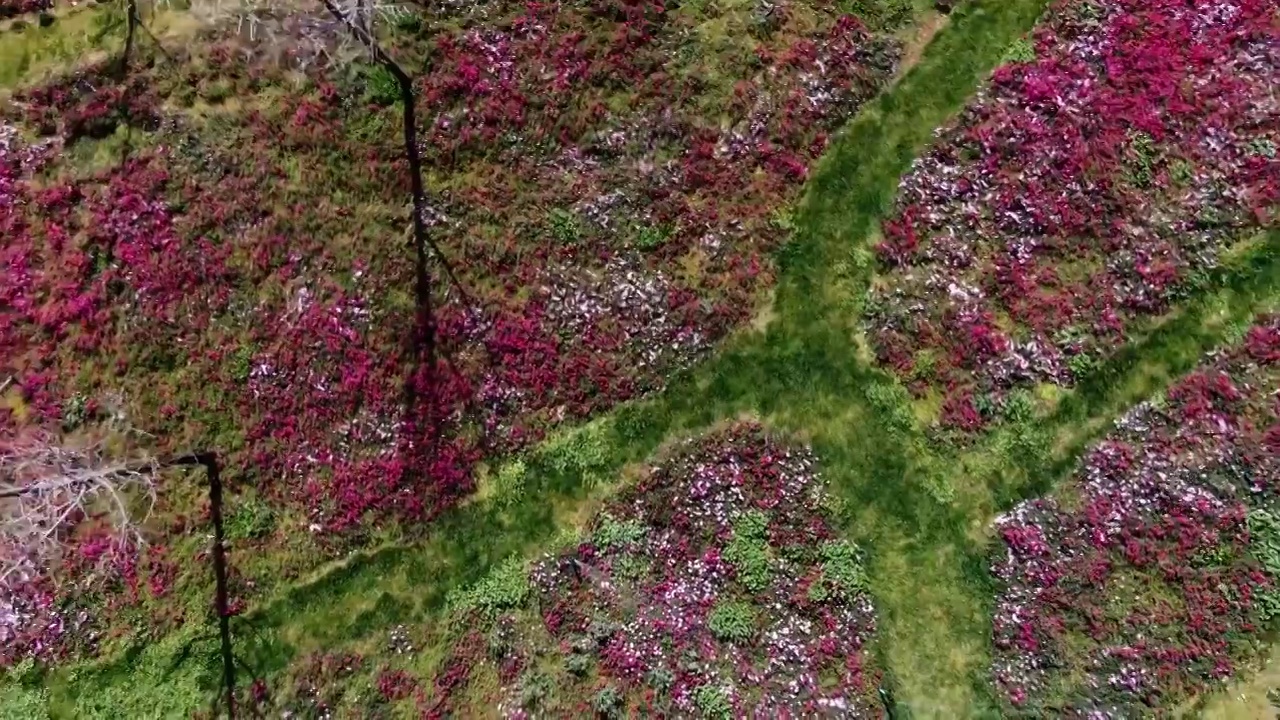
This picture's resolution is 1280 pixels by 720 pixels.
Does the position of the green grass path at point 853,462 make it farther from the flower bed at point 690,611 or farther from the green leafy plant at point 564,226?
the green leafy plant at point 564,226

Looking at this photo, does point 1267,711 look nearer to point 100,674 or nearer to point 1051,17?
point 1051,17

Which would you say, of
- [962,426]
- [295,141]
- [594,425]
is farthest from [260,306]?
[962,426]

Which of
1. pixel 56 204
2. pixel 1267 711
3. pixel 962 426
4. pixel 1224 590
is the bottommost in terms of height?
pixel 1267 711

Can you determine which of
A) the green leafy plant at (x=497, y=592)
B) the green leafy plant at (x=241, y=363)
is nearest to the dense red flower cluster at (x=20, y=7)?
the green leafy plant at (x=241, y=363)

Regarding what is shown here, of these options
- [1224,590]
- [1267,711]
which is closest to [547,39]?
[1224,590]

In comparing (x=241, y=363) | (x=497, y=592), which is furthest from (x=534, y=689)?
→ (x=241, y=363)

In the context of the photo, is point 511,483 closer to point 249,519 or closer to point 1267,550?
point 249,519

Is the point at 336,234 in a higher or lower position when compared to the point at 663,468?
higher
